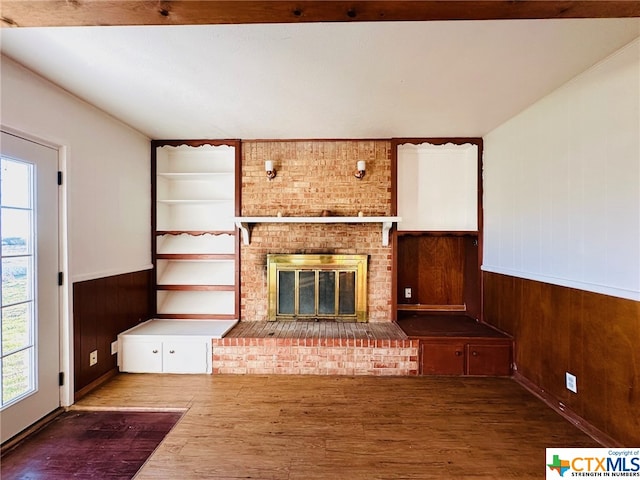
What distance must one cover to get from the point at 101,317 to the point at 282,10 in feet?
9.30

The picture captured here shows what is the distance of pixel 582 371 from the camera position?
6.65 ft

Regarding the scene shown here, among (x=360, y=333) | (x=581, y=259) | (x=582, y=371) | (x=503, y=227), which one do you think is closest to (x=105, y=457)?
(x=360, y=333)

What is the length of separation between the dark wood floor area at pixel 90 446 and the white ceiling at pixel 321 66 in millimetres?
2467

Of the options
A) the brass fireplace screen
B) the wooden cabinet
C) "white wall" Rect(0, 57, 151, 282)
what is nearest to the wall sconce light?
the wooden cabinet

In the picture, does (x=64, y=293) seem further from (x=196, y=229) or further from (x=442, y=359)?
(x=442, y=359)

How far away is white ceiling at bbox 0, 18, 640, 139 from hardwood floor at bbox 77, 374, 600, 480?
8.01 feet

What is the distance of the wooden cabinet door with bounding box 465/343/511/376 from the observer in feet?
9.23

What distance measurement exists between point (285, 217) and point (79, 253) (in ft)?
5.97

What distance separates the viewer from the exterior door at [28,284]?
1.88m

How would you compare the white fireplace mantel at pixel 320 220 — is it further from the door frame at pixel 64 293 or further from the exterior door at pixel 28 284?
the exterior door at pixel 28 284

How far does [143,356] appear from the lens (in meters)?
2.89

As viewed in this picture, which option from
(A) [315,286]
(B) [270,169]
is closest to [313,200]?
(B) [270,169]

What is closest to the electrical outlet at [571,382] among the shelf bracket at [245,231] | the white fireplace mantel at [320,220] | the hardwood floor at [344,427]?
the hardwood floor at [344,427]

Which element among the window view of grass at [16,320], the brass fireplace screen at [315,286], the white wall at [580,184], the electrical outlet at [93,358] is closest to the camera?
the white wall at [580,184]
